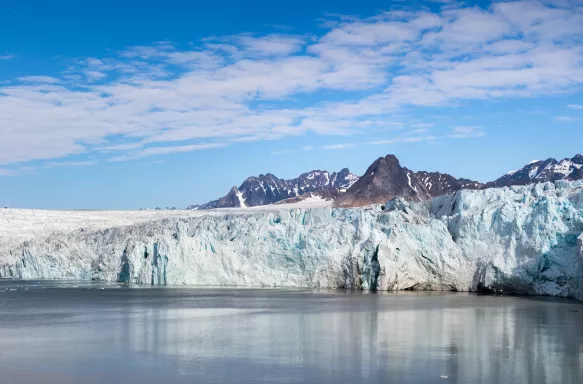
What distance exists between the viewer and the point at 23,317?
18406 millimetres

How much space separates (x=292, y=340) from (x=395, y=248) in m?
13.4

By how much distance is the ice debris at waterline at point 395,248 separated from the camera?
24.5 m

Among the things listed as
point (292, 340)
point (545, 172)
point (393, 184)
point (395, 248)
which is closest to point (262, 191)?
point (393, 184)

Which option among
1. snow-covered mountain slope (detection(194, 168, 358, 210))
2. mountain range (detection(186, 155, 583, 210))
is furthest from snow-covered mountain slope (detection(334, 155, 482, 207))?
snow-covered mountain slope (detection(194, 168, 358, 210))

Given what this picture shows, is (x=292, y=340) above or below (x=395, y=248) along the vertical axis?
below

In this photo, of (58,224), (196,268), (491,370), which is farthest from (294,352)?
(58,224)

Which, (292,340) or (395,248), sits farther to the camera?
(395,248)

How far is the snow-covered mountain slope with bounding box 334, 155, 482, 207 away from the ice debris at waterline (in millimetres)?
55425

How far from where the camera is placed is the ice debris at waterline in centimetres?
2447

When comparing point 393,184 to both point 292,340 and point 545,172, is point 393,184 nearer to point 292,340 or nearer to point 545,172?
point 545,172

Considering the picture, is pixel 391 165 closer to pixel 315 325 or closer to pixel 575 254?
pixel 575 254

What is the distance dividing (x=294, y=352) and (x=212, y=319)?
5.50 meters

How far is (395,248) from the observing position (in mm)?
26719

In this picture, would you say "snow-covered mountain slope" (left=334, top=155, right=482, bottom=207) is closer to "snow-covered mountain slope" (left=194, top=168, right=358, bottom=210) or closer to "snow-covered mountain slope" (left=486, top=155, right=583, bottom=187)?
"snow-covered mountain slope" (left=486, top=155, right=583, bottom=187)
